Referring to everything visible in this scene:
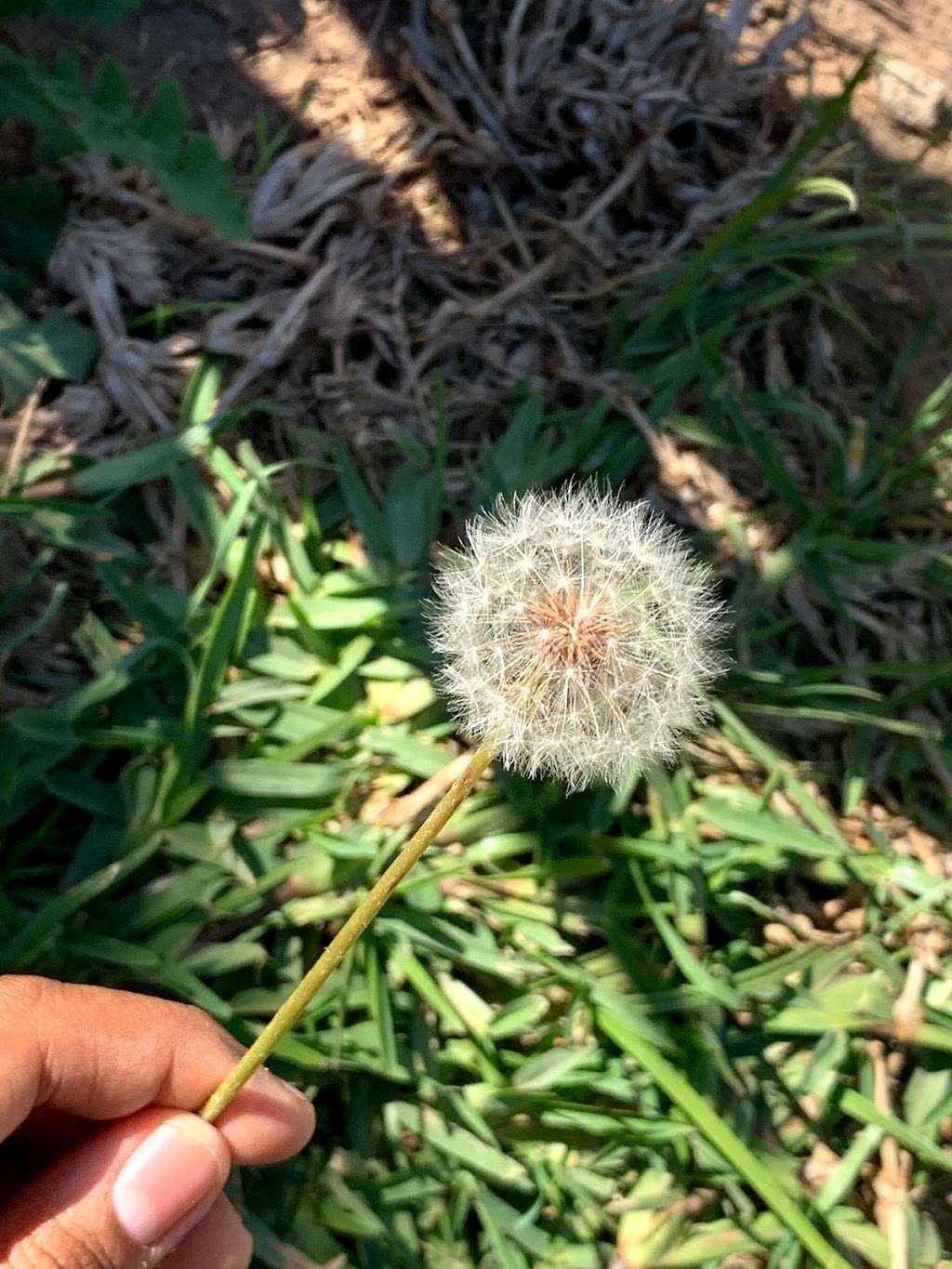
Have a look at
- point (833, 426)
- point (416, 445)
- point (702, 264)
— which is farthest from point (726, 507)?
point (416, 445)

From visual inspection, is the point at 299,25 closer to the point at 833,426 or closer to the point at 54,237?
the point at 54,237

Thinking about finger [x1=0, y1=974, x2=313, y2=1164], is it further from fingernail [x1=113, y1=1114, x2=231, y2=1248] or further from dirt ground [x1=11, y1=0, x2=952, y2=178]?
dirt ground [x1=11, y1=0, x2=952, y2=178]

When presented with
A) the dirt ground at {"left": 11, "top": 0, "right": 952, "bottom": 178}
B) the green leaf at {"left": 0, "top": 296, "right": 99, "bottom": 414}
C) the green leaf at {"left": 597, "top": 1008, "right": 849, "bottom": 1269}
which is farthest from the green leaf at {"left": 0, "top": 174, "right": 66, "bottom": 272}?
the green leaf at {"left": 597, "top": 1008, "right": 849, "bottom": 1269}

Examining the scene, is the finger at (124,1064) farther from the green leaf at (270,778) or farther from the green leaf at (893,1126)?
the green leaf at (893,1126)

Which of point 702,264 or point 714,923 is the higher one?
point 702,264

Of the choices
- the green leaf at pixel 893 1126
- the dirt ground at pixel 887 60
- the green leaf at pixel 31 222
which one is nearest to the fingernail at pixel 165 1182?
the green leaf at pixel 893 1126

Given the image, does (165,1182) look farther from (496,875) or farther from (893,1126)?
(893,1126)

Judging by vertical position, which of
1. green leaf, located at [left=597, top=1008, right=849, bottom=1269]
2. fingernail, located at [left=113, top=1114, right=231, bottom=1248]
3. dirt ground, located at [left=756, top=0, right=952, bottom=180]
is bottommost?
green leaf, located at [left=597, top=1008, right=849, bottom=1269]
